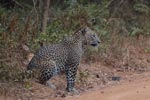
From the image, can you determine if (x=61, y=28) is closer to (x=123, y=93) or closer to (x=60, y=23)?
(x=60, y=23)

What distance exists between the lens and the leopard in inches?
426

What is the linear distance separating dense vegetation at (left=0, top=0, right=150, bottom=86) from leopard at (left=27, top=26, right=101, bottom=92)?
454 millimetres

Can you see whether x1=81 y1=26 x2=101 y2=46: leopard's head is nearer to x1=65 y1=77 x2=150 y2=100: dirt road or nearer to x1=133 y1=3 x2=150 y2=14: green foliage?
x1=65 y1=77 x2=150 y2=100: dirt road

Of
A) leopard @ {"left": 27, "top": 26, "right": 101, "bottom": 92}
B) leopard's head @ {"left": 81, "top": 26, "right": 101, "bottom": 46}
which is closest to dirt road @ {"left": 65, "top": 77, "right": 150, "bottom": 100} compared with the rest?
leopard @ {"left": 27, "top": 26, "right": 101, "bottom": 92}

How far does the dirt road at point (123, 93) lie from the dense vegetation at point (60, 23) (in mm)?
1509

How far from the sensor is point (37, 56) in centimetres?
1094

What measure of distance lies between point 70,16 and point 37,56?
11.5 feet

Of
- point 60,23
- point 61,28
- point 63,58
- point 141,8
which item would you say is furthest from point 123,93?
point 141,8

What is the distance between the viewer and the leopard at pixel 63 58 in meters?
10.8

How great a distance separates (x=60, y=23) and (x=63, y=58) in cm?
315

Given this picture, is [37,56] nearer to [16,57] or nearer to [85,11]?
[16,57]

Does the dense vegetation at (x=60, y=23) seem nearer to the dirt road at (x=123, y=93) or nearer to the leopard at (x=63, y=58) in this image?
the leopard at (x=63, y=58)

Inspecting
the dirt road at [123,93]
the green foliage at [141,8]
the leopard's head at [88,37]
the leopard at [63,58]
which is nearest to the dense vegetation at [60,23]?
the green foliage at [141,8]

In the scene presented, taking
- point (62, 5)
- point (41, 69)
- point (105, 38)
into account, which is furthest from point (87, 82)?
point (62, 5)
